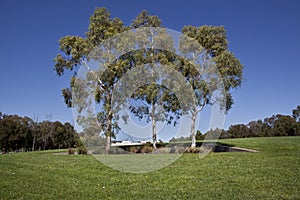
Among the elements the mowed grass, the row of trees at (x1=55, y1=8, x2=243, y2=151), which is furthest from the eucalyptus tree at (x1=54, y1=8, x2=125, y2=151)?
the mowed grass

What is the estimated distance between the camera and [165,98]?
23.1m

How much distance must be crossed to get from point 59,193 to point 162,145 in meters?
15.8

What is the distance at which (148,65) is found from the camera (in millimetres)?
23641

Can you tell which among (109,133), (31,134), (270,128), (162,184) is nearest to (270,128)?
(270,128)

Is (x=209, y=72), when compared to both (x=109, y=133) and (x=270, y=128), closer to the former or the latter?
(x=109, y=133)

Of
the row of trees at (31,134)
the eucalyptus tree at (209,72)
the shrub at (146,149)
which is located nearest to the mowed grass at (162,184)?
the shrub at (146,149)

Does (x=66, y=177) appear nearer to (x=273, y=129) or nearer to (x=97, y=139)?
(x=97, y=139)

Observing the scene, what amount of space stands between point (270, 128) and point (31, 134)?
215 feet

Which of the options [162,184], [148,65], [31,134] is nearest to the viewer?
[162,184]

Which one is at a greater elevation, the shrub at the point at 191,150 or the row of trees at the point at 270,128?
the row of trees at the point at 270,128

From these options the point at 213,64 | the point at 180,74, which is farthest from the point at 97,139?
the point at 213,64

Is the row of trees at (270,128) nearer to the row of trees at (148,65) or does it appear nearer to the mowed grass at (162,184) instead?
the row of trees at (148,65)

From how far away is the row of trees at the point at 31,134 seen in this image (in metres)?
63.1

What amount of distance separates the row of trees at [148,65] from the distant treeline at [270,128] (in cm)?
5129
